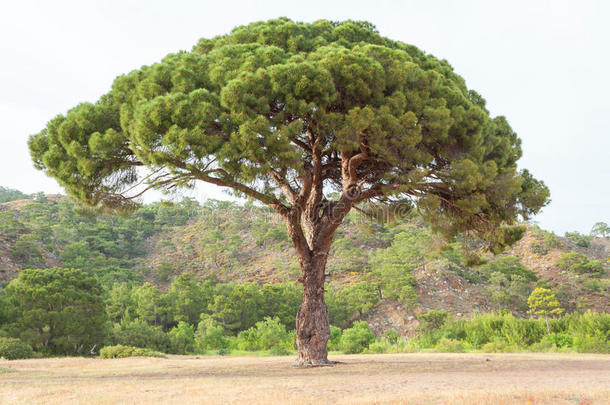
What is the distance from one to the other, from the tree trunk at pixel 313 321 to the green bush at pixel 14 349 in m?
8.16

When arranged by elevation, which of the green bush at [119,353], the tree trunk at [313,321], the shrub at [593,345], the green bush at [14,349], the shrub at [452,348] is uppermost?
the tree trunk at [313,321]

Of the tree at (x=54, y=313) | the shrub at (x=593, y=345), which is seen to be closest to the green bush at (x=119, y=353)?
the tree at (x=54, y=313)

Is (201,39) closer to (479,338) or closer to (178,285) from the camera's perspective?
(479,338)

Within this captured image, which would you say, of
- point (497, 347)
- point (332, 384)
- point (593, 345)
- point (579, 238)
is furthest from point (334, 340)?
point (579, 238)

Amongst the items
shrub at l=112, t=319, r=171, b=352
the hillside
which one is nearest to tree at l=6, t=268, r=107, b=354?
shrub at l=112, t=319, r=171, b=352

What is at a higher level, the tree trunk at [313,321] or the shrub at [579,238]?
the shrub at [579,238]

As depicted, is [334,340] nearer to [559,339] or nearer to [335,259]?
[559,339]

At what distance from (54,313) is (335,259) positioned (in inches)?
1019

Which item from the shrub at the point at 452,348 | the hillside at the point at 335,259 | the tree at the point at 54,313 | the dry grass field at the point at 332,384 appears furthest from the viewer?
the hillside at the point at 335,259

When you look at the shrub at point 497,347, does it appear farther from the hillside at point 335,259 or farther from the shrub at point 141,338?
the shrub at point 141,338

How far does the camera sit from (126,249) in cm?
4291

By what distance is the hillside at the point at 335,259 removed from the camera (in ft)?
102

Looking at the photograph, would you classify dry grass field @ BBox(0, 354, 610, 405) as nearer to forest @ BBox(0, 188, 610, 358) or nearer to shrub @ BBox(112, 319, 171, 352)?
forest @ BBox(0, 188, 610, 358)

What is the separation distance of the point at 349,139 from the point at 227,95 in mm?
2319
